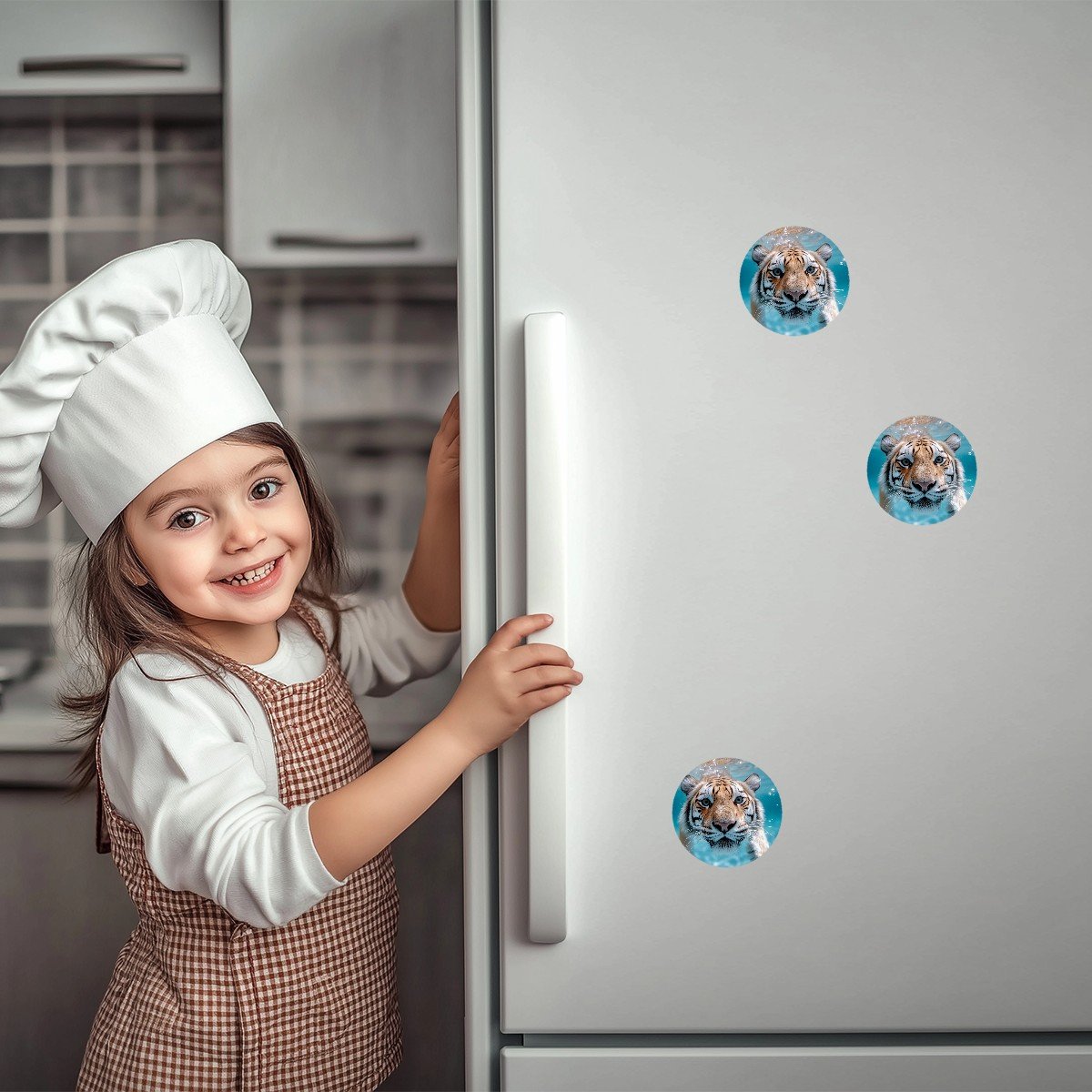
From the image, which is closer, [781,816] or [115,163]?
[781,816]

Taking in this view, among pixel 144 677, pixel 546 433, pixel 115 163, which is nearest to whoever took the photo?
pixel 546 433

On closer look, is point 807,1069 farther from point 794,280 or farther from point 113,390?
point 113,390

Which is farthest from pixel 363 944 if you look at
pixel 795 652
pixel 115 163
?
pixel 115 163

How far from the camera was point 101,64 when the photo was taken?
1115 mm

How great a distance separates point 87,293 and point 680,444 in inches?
19.1

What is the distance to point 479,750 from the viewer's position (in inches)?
28.0

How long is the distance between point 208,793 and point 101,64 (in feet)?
3.09

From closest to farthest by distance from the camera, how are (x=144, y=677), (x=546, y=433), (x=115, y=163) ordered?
1. (x=546, y=433)
2. (x=144, y=677)
3. (x=115, y=163)

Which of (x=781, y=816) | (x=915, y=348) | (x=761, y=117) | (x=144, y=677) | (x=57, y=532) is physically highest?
(x=761, y=117)

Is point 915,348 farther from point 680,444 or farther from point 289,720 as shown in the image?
point 289,720

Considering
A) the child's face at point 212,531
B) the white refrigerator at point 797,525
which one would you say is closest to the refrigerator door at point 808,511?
the white refrigerator at point 797,525

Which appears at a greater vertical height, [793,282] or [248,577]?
[793,282]

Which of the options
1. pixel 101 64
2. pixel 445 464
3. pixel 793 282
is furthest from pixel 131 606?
pixel 101 64

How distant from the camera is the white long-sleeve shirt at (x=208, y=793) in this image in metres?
0.70
